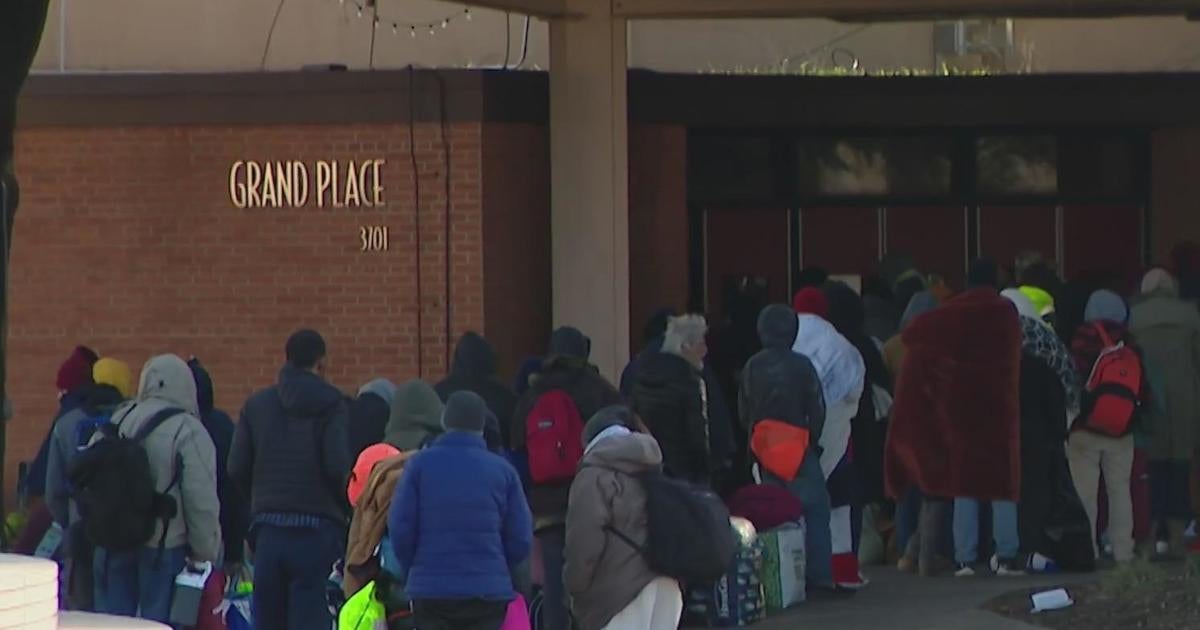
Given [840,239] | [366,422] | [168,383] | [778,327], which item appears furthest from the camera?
[840,239]

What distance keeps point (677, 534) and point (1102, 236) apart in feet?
37.2

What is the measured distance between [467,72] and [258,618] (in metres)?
7.11

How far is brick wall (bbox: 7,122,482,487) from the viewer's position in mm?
17344

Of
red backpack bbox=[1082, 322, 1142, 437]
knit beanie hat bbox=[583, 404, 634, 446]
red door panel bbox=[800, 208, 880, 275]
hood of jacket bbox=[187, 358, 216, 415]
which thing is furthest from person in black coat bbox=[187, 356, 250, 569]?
red door panel bbox=[800, 208, 880, 275]

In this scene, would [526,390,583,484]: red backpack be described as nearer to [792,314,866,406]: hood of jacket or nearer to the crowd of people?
the crowd of people

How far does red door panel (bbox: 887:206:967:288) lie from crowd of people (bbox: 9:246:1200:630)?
2.36 m

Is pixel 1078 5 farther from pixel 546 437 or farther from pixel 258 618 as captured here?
pixel 258 618

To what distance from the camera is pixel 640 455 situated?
32.1 ft

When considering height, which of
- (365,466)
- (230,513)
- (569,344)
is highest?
(569,344)

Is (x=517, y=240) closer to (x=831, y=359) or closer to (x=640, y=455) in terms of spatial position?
(x=831, y=359)

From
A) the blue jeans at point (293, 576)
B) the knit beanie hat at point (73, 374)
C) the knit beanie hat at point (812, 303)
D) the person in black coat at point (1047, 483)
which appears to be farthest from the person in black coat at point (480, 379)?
the person in black coat at point (1047, 483)

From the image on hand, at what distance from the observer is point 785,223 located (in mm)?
19859

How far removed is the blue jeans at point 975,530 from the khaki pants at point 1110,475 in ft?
2.39

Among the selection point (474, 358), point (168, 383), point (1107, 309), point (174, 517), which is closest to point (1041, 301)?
point (1107, 309)
